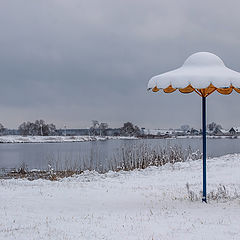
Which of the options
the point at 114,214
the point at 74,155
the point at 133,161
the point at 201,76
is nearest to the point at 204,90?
the point at 201,76

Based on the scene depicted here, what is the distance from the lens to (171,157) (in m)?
23.4

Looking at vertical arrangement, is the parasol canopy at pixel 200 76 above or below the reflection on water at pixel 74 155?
above

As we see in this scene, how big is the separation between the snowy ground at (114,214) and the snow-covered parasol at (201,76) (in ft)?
3.96

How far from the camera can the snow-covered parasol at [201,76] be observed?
8484 millimetres

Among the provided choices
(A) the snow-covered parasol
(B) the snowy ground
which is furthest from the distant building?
(A) the snow-covered parasol

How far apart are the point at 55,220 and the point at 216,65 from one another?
5035mm

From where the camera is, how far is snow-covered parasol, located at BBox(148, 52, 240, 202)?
334 inches

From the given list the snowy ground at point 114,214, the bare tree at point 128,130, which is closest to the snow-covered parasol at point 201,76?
the snowy ground at point 114,214

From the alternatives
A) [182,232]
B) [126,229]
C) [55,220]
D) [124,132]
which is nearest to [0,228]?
[55,220]

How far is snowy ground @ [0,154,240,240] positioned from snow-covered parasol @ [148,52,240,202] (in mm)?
1208

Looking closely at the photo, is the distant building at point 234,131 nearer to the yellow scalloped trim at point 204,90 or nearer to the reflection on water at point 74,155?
the reflection on water at point 74,155

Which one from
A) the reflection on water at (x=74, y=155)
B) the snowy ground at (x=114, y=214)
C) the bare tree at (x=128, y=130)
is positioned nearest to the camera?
the snowy ground at (x=114, y=214)

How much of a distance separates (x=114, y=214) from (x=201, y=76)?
3414 millimetres

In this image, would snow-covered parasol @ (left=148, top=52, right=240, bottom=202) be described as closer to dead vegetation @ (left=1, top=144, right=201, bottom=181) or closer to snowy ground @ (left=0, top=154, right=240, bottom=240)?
snowy ground @ (left=0, top=154, right=240, bottom=240)
